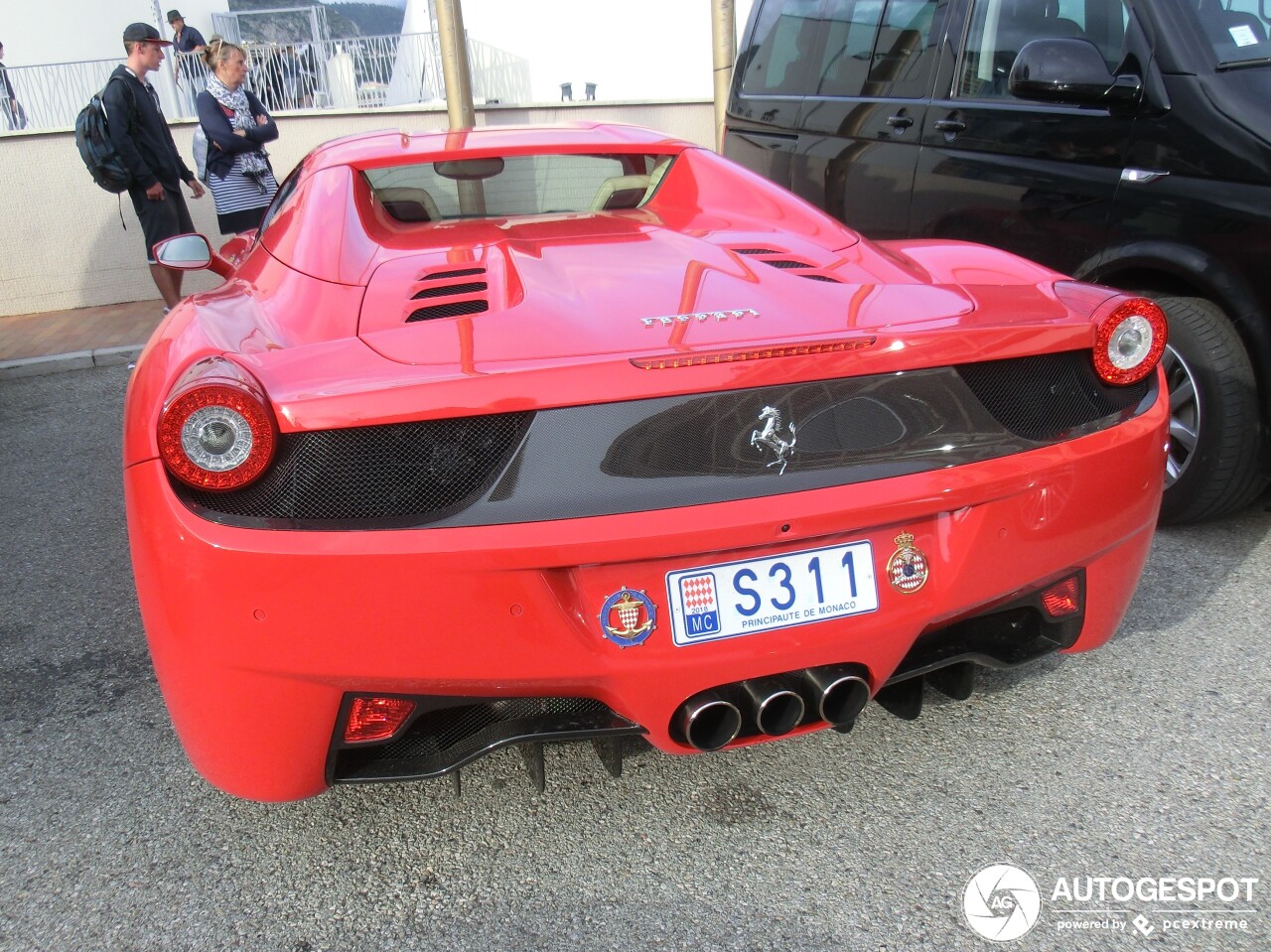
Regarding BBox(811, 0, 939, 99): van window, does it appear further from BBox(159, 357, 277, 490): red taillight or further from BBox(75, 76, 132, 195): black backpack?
BBox(75, 76, 132, 195): black backpack

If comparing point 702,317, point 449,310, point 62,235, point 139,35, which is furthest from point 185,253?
point 62,235

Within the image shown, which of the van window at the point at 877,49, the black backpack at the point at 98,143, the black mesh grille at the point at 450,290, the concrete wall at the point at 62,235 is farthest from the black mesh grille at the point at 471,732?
the concrete wall at the point at 62,235

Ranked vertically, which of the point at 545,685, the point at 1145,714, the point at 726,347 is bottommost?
the point at 1145,714

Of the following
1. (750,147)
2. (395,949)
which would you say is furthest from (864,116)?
(395,949)

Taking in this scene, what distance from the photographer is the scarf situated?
20.3ft

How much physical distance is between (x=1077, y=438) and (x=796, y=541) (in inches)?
23.6

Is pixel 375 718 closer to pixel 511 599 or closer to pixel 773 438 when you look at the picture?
pixel 511 599

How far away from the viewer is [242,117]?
623 cm

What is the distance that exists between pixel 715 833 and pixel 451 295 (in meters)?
1.14

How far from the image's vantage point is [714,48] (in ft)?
30.2

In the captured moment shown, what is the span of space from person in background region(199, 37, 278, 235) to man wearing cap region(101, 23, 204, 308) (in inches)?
11.7

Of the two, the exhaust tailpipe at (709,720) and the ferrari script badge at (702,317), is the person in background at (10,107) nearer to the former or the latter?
the ferrari script badge at (702,317)

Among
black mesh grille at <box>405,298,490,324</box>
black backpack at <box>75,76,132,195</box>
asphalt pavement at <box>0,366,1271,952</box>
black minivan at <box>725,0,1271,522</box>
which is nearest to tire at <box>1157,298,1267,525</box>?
black minivan at <box>725,0,1271,522</box>

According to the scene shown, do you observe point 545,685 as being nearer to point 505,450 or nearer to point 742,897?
point 505,450
